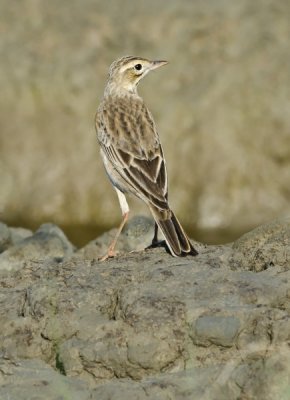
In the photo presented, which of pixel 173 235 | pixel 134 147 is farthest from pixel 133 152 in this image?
pixel 173 235

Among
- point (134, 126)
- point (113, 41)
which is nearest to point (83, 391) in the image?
point (134, 126)

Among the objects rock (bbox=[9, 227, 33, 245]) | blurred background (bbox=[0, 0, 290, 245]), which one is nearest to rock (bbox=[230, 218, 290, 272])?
rock (bbox=[9, 227, 33, 245])

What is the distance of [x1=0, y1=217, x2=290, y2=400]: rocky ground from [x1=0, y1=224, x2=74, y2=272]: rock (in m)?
2.74

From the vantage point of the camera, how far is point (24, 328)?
7.86 m

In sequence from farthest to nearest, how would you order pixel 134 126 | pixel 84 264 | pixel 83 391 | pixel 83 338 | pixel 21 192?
1. pixel 21 192
2. pixel 134 126
3. pixel 84 264
4. pixel 83 338
5. pixel 83 391

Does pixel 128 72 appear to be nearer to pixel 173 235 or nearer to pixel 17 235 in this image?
pixel 17 235

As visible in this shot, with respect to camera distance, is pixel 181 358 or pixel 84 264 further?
pixel 84 264

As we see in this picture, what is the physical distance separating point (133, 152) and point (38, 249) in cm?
205

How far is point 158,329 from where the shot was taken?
288 inches

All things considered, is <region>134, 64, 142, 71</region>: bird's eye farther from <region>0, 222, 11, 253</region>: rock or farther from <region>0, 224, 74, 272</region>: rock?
<region>0, 222, 11, 253</region>: rock

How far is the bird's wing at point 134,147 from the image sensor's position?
9.83m

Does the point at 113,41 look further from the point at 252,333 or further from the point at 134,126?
the point at 252,333

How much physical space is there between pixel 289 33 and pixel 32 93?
14.4ft

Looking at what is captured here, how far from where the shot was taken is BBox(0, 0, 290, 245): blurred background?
1811cm
